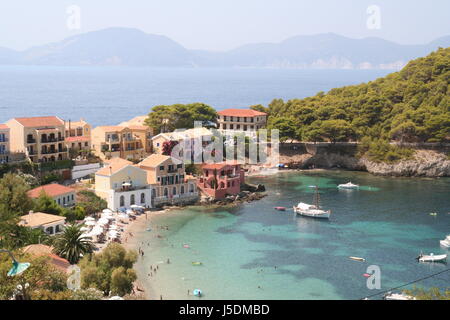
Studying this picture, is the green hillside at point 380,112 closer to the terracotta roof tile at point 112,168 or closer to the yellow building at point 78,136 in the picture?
the yellow building at point 78,136

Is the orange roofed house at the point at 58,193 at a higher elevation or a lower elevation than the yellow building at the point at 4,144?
lower

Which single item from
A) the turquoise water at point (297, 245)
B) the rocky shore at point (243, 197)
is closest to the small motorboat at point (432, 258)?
the turquoise water at point (297, 245)

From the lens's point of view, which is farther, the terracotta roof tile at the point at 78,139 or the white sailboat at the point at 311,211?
the terracotta roof tile at the point at 78,139

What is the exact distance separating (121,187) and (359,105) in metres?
46.0

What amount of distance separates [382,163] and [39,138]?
44382 mm

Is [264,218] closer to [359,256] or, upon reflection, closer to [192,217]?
[192,217]

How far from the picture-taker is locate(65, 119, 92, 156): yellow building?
5992 cm

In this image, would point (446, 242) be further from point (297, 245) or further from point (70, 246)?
point (70, 246)

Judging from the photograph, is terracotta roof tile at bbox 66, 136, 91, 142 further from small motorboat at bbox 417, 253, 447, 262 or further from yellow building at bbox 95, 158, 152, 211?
small motorboat at bbox 417, 253, 447, 262

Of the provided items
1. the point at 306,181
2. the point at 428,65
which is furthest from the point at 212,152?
the point at 428,65

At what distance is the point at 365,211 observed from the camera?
53250 millimetres

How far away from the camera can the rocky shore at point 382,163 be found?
7169 cm

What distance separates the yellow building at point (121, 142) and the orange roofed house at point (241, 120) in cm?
2065

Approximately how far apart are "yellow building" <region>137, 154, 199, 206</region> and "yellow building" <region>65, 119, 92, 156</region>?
992 cm
